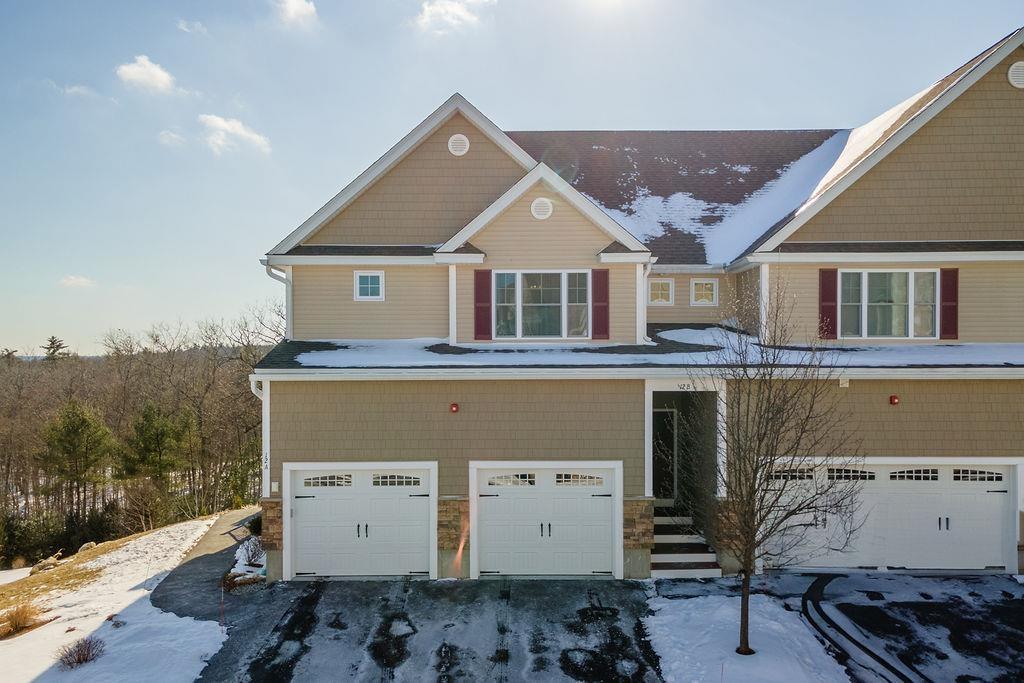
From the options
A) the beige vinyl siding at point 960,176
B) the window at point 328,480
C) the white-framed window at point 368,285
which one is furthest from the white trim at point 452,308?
the beige vinyl siding at point 960,176

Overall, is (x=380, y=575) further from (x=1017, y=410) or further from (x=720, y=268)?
(x=1017, y=410)

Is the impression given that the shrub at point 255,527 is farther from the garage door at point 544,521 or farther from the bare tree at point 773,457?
the bare tree at point 773,457

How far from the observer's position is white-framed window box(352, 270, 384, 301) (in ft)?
38.1

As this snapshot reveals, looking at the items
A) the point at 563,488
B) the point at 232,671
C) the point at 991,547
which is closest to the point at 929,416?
the point at 991,547

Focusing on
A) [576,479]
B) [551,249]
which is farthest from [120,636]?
[551,249]

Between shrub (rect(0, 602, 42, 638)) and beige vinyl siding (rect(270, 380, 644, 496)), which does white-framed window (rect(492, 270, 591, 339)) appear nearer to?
beige vinyl siding (rect(270, 380, 644, 496))

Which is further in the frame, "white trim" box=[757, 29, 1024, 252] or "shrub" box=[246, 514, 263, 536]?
"shrub" box=[246, 514, 263, 536]

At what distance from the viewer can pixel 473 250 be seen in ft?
36.3

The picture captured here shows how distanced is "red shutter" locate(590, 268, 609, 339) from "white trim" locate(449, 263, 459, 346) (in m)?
2.87

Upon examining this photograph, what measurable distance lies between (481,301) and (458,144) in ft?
12.2

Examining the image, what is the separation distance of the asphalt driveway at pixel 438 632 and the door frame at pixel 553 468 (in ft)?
1.26

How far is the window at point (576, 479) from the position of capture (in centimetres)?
1053

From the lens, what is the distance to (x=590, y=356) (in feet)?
34.3

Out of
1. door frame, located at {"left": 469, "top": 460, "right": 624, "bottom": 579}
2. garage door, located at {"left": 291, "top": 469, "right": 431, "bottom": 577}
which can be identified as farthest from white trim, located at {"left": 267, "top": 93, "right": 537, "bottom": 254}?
door frame, located at {"left": 469, "top": 460, "right": 624, "bottom": 579}
